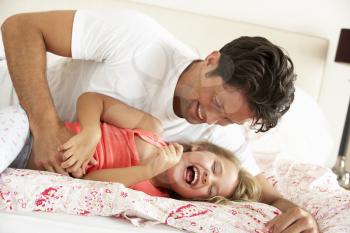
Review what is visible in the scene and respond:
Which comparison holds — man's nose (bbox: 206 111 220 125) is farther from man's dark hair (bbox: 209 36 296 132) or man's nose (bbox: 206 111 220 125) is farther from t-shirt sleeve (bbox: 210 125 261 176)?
t-shirt sleeve (bbox: 210 125 261 176)

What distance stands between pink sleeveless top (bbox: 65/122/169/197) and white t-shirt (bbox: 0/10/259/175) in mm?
57

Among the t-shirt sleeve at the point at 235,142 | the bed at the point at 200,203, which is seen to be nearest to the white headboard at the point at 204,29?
the bed at the point at 200,203

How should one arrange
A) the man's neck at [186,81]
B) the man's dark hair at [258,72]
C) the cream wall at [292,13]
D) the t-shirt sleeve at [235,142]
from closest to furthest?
the man's dark hair at [258,72] < the man's neck at [186,81] < the cream wall at [292,13] < the t-shirt sleeve at [235,142]

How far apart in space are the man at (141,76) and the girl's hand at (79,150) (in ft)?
0.10

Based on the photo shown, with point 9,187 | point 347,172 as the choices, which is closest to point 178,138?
point 9,187

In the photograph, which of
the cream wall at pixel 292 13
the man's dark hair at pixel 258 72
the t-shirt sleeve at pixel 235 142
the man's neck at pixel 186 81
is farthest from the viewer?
the t-shirt sleeve at pixel 235 142

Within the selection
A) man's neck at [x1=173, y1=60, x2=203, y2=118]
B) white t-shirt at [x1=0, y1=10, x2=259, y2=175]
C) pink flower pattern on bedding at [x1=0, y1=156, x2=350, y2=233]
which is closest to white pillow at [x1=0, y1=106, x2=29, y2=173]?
pink flower pattern on bedding at [x1=0, y1=156, x2=350, y2=233]

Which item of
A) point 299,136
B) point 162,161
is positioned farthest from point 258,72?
point 299,136

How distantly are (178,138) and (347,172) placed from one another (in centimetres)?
63

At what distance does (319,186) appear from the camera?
44.3 inches

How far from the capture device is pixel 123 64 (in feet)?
3.10

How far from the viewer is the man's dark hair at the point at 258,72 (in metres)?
0.80

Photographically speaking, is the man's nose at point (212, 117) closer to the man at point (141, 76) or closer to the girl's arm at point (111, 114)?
the man at point (141, 76)

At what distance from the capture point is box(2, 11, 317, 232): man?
82 centimetres
